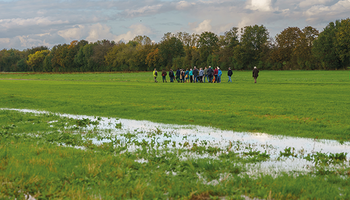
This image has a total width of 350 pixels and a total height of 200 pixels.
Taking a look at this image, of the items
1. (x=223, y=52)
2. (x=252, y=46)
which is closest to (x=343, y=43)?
(x=252, y=46)

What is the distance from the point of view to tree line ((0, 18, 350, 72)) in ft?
300

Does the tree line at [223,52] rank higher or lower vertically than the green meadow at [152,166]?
higher

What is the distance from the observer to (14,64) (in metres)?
193

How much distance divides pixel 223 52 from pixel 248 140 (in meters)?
108

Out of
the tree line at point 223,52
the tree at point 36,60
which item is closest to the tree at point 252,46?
the tree line at point 223,52

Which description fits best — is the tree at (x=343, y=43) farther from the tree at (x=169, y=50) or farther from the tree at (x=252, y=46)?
the tree at (x=169, y=50)

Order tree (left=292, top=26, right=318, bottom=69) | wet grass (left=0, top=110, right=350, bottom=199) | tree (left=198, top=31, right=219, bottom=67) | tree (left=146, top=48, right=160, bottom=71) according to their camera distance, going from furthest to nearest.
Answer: tree (left=146, top=48, right=160, bottom=71), tree (left=198, top=31, right=219, bottom=67), tree (left=292, top=26, right=318, bottom=69), wet grass (left=0, top=110, right=350, bottom=199)

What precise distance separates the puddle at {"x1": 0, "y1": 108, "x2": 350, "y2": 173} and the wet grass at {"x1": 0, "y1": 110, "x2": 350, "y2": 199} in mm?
275

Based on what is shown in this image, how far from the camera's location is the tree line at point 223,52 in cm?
9138

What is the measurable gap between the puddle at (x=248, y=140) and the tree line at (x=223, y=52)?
87.1 meters

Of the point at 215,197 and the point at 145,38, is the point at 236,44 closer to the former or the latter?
the point at 145,38

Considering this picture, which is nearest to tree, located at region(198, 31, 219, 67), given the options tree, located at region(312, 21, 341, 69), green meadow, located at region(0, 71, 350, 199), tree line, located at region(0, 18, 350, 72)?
tree line, located at region(0, 18, 350, 72)

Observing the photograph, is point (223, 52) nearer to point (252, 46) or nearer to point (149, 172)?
point (252, 46)

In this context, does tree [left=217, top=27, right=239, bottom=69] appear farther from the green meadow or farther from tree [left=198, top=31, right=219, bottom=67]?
the green meadow
